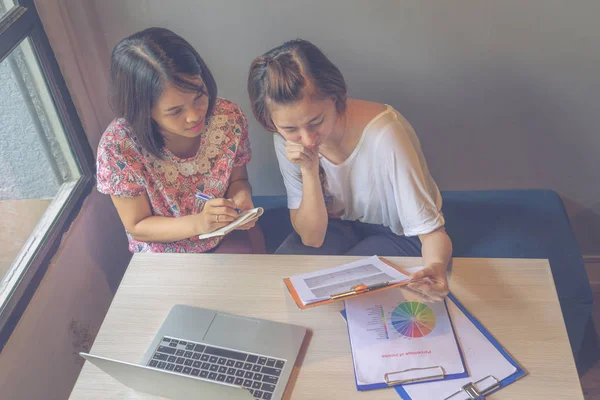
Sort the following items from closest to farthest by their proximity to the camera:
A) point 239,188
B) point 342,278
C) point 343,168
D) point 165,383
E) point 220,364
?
point 165,383, point 220,364, point 342,278, point 343,168, point 239,188

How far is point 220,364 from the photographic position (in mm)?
1141

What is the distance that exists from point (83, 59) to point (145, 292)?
1.01m

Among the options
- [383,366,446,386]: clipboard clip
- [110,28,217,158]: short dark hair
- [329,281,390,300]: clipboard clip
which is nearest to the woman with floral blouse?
[110,28,217,158]: short dark hair

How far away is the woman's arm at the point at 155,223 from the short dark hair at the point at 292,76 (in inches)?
14.1

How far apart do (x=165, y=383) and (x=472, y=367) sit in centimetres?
59

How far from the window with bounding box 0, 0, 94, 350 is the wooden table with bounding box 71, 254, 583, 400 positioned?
41 cm

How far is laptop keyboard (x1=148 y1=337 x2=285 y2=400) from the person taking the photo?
1.10m

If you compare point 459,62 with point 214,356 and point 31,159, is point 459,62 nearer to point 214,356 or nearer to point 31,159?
point 214,356

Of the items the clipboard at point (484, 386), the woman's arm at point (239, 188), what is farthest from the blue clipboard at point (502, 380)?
the woman's arm at point (239, 188)

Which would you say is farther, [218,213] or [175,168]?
[175,168]

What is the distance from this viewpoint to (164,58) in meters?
1.35

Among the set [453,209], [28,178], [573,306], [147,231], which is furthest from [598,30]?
[28,178]

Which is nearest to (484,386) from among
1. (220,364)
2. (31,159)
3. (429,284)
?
(429,284)

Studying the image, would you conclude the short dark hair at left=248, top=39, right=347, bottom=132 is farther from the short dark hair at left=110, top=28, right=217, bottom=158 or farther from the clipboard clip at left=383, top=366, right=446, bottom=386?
the clipboard clip at left=383, top=366, right=446, bottom=386
